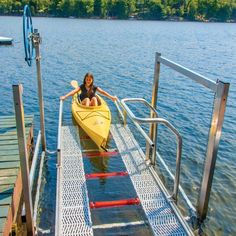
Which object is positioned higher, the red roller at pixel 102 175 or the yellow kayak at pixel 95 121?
the yellow kayak at pixel 95 121

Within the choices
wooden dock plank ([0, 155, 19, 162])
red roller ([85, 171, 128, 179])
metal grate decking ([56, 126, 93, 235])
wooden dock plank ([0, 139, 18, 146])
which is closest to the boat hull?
metal grate decking ([56, 126, 93, 235])

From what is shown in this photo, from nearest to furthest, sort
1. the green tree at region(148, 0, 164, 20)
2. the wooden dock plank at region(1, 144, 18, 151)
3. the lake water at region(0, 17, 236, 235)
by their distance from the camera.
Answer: the wooden dock plank at region(1, 144, 18, 151)
the lake water at region(0, 17, 236, 235)
the green tree at region(148, 0, 164, 20)

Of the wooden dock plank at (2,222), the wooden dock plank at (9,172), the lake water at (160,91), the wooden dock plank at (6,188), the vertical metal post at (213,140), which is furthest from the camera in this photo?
the lake water at (160,91)

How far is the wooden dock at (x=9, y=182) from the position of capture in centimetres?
544

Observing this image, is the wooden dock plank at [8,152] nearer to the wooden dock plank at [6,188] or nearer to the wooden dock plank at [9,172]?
the wooden dock plank at [9,172]

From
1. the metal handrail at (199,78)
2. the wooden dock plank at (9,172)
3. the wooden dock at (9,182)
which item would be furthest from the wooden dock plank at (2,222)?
the metal handrail at (199,78)

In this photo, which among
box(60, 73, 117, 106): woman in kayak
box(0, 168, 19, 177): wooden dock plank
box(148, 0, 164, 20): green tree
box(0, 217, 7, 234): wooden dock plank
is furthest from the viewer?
box(148, 0, 164, 20): green tree

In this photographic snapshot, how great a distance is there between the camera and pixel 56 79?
22953 millimetres

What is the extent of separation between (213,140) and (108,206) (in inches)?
98.1

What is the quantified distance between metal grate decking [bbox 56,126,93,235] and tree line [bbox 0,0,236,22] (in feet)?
338

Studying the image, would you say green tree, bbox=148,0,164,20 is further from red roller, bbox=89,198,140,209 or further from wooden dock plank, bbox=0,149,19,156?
red roller, bbox=89,198,140,209

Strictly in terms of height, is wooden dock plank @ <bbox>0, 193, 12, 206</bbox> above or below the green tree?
above

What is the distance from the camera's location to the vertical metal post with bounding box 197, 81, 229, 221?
5322mm

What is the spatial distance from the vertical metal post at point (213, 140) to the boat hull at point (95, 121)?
12.5 feet
